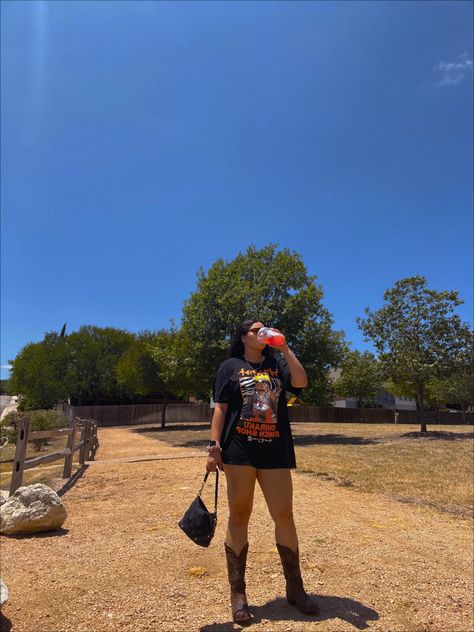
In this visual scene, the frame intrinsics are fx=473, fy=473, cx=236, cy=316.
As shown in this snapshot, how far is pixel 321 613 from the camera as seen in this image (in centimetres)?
307

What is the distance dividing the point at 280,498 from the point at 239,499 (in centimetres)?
26

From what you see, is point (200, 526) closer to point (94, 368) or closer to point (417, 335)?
point (417, 335)

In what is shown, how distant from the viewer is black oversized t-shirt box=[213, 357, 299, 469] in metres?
3.01

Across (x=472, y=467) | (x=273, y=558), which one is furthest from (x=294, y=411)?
(x=273, y=558)

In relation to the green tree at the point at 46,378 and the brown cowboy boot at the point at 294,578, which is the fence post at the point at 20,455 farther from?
the green tree at the point at 46,378

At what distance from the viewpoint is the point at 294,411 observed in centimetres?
4578

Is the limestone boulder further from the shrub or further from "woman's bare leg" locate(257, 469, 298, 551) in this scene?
the shrub

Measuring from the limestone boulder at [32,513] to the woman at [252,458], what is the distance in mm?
2959

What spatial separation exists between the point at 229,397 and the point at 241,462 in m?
0.43

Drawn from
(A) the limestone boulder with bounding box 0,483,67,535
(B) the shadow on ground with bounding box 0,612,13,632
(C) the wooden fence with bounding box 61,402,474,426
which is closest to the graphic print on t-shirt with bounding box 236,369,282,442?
(B) the shadow on ground with bounding box 0,612,13,632

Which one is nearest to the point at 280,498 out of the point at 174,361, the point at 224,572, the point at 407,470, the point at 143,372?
the point at 224,572

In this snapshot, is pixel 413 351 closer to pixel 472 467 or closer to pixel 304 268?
pixel 304 268

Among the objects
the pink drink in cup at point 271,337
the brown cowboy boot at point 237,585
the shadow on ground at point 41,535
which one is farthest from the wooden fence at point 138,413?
the pink drink in cup at point 271,337

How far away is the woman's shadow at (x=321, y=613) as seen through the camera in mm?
2934
